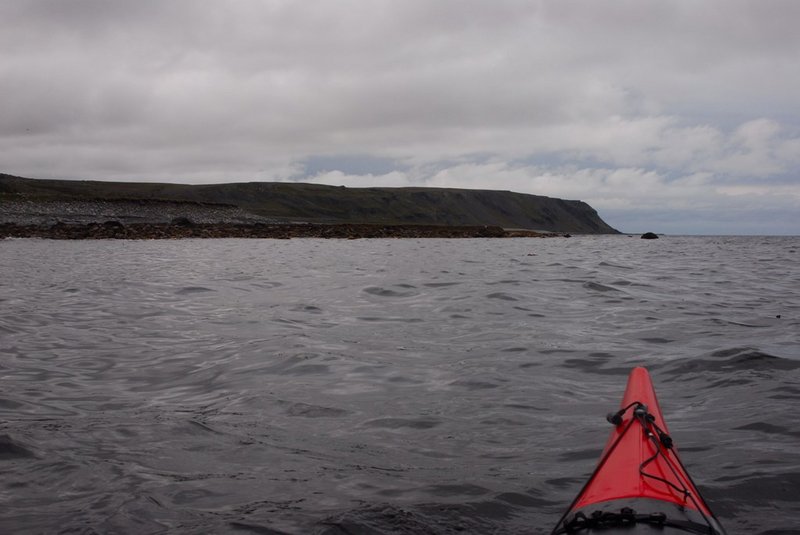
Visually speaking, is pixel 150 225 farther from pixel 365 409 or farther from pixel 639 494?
pixel 639 494

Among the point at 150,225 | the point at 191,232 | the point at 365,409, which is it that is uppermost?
the point at 150,225

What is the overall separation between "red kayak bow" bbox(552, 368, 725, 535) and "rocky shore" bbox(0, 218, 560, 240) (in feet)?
164

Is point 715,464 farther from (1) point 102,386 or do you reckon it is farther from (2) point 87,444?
(1) point 102,386

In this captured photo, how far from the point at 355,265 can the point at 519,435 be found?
21802mm

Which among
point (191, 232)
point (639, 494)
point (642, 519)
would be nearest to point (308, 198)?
point (191, 232)

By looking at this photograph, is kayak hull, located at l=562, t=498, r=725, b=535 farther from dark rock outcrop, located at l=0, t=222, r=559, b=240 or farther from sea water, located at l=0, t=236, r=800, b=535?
dark rock outcrop, located at l=0, t=222, r=559, b=240

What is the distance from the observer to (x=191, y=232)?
2295 inches

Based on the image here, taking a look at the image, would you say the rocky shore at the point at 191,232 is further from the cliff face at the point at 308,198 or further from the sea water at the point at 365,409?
the cliff face at the point at 308,198

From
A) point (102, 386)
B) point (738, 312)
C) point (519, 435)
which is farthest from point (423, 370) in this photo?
point (738, 312)

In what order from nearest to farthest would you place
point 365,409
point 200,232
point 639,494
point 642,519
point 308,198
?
point 642,519
point 639,494
point 365,409
point 200,232
point 308,198

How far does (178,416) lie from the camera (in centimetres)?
679

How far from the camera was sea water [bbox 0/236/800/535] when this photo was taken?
473 centimetres

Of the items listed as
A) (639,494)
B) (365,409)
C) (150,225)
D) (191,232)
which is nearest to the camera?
(639,494)

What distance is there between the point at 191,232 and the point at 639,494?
191 ft
